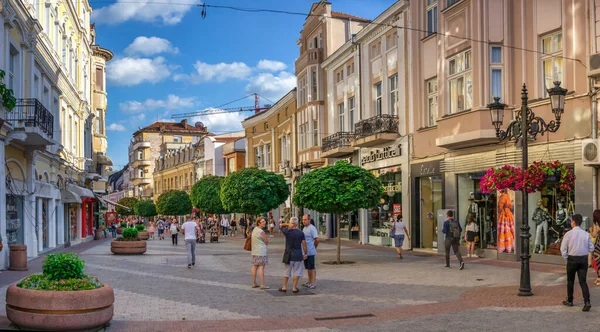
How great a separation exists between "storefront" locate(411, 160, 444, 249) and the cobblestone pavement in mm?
5553

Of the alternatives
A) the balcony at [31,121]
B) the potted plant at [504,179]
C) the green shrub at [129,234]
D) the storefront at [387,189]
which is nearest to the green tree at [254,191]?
the storefront at [387,189]

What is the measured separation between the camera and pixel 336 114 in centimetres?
3606

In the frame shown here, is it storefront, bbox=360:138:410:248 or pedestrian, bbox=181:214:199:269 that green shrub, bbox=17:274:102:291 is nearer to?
→ pedestrian, bbox=181:214:199:269

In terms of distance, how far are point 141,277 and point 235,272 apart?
8.82 feet

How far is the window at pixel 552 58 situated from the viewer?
60.2ft

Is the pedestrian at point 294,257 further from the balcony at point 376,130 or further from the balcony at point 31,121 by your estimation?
the balcony at point 376,130

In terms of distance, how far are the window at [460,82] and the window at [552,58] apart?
264 cm

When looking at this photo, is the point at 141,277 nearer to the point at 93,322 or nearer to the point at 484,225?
the point at 93,322

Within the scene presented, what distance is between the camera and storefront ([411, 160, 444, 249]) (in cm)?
2488

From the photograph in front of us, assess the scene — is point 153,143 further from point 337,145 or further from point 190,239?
point 190,239

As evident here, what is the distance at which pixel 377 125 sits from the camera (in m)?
28.9

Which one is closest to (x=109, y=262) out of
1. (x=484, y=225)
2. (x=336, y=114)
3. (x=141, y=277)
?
(x=141, y=277)

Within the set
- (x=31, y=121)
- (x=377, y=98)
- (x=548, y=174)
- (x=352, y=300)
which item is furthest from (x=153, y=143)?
(x=352, y=300)

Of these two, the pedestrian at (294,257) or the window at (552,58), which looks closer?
the pedestrian at (294,257)
